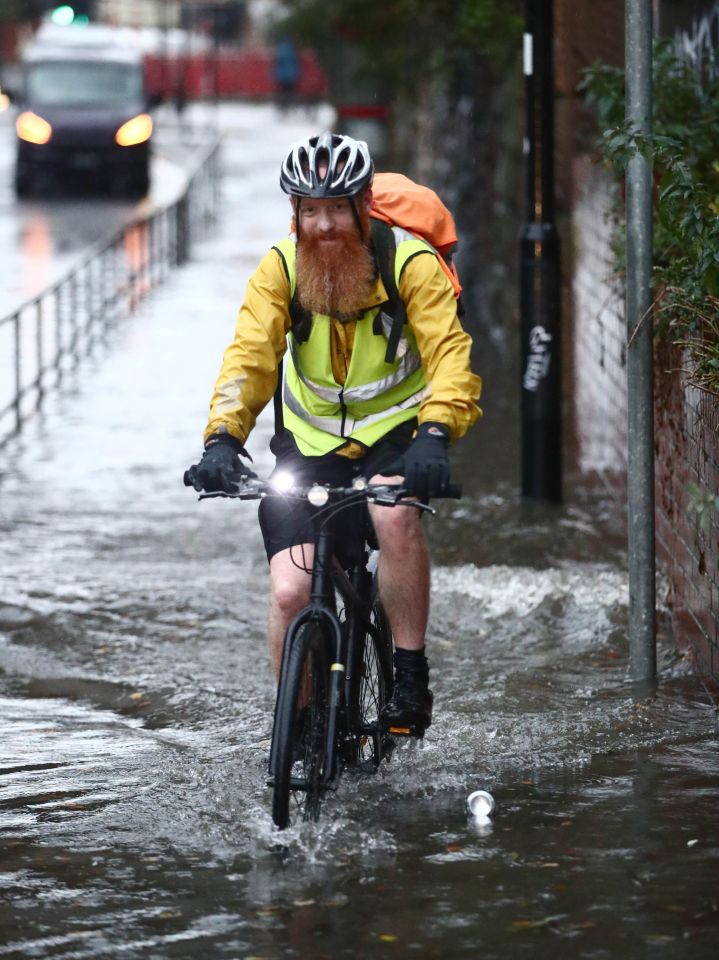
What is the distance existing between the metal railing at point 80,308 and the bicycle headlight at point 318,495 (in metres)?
8.23

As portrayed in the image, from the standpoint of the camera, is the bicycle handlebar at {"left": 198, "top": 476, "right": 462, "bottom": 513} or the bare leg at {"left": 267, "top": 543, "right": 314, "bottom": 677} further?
the bare leg at {"left": 267, "top": 543, "right": 314, "bottom": 677}

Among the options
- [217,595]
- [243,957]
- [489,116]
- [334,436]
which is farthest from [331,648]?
[489,116]

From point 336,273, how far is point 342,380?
1.22 feet

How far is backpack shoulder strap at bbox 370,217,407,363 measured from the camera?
6078 mm

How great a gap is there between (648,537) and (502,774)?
1336 millimetres

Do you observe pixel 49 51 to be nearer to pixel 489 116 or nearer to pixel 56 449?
pixel 489 116

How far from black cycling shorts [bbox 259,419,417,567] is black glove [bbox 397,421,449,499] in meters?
0.45

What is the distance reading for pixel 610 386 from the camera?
12.8 metres

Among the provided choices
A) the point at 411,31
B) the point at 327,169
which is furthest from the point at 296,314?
the point at 411,31

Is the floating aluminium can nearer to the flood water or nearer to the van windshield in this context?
the flood water

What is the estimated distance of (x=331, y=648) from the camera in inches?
235

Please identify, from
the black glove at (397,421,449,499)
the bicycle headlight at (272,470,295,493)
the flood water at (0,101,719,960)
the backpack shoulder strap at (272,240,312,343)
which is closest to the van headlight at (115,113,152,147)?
the flood water at (0,101,719,960)

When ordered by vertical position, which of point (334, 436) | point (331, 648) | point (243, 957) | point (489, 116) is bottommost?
point (243, 957)

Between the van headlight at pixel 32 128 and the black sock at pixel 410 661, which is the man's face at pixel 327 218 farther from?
the van headlight at pixel 32 128
